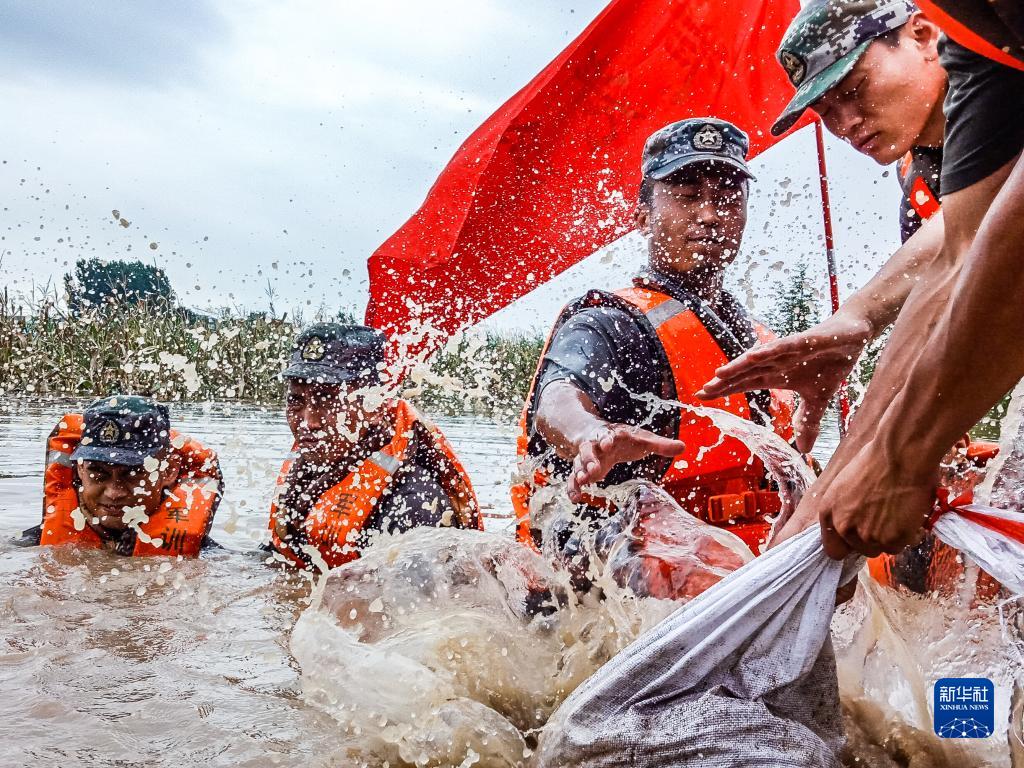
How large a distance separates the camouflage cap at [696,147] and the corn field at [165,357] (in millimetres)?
8945

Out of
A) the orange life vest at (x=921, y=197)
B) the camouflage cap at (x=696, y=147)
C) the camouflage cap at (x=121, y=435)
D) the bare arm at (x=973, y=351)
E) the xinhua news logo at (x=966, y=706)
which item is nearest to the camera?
the bare arm at (x=973, y=351)

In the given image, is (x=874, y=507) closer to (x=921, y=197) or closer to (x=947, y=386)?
(x=947, y=386)

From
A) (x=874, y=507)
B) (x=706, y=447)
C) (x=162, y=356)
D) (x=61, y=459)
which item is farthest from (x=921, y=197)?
(x=162, y=356)

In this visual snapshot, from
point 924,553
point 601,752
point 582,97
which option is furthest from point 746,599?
point 582,97

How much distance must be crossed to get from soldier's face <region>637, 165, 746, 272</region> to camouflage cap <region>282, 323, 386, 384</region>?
178 centimetres

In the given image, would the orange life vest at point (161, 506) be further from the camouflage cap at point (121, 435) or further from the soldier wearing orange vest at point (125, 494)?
the camouflage cap at point (121, 435)

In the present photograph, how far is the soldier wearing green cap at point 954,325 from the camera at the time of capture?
1.36m

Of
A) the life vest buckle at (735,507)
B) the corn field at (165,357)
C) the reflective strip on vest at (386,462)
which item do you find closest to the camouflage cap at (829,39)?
the life vest buckle at (735,507)

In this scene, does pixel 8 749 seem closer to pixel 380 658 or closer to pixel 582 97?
pixel 380 658

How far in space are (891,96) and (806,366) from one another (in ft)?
3.12

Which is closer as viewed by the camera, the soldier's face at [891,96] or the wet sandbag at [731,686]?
the wet sandbag at [731,686]

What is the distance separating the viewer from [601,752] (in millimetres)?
1596

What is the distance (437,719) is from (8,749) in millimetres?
1054

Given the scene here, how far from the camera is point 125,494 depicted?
506 centimetres
